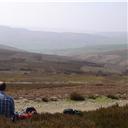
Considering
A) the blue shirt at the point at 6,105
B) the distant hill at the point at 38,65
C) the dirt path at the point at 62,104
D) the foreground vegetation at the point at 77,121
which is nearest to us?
the foreground vegetation at the point at 77,121

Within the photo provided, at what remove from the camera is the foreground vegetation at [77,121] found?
9.04 metres

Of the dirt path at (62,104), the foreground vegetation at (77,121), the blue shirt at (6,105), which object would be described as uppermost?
the blue shirt at (6,105)

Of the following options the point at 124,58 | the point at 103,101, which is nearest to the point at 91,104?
the point at 103,101

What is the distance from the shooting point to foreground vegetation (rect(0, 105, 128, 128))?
904 cm

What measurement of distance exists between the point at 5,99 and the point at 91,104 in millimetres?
18556

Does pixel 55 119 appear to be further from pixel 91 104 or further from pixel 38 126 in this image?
pixel 91 104

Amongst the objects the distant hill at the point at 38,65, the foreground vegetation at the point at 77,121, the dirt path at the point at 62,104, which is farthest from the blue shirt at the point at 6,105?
the distant hill at the point at 38,65

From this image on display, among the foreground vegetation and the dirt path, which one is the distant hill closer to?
the dirt path

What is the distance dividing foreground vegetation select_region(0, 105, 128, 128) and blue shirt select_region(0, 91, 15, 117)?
0.32 metres

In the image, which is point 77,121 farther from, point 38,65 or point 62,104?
point 38,65

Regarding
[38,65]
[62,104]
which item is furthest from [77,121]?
[38,65]

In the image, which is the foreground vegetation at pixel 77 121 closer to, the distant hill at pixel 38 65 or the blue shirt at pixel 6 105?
the blue shirt at pixel 6 105

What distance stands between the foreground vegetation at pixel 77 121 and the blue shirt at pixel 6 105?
32cm

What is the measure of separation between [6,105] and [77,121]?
1492 mm
